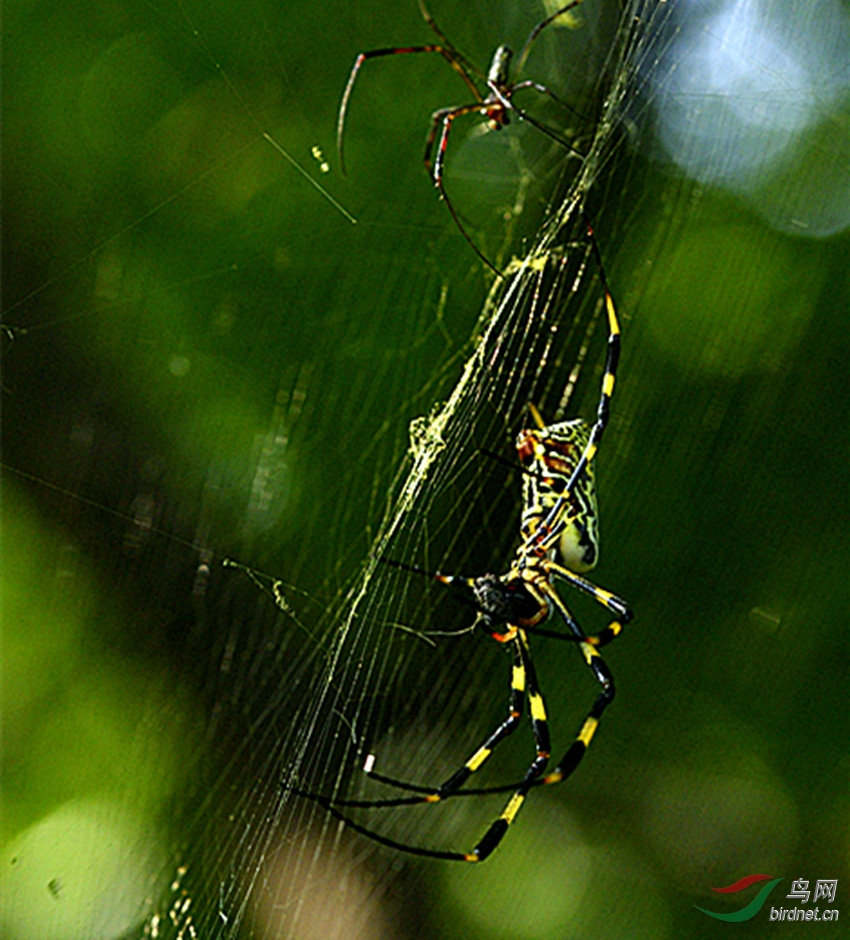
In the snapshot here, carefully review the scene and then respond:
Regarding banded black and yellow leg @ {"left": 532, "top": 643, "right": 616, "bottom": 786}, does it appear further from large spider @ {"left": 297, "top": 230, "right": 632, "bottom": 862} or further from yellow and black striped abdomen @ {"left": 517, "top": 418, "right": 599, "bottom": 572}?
yellow and black striped abdomen @ {"left": 517, "top": 418, "right": 599, "bottom": 572}

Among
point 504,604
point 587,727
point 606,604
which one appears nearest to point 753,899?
point 587,727

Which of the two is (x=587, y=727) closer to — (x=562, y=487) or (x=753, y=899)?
(x=562, y=487)

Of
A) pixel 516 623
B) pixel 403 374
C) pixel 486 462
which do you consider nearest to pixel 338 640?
pixel 516 623

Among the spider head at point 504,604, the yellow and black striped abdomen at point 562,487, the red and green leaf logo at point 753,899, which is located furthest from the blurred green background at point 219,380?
the red and green leaf logo at point 753,899

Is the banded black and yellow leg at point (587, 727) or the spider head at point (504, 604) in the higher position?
the spider head at point (504, 604)

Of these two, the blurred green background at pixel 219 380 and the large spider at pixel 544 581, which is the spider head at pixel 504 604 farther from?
the blurred green background at pixel 219 380

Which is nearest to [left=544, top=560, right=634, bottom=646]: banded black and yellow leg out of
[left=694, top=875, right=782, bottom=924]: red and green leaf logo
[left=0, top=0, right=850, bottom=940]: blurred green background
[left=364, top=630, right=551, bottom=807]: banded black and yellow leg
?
[left=364, top=630, right=551, bottom=807]: banded black and yellow leg

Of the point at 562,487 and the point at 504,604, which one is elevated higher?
the point at 562,487
